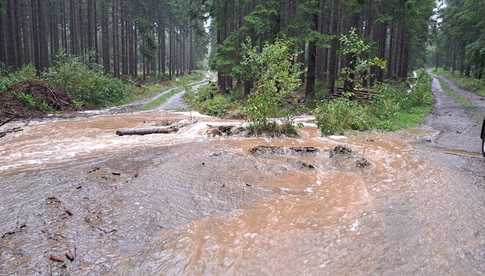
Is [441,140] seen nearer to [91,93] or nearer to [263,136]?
[263,136]

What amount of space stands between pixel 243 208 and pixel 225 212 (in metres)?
0.37

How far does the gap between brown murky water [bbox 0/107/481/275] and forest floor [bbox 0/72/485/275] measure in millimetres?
26

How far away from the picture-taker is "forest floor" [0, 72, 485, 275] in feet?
16.0

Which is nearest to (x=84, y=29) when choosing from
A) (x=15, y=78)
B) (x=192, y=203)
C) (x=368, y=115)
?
(x=15, y=78)

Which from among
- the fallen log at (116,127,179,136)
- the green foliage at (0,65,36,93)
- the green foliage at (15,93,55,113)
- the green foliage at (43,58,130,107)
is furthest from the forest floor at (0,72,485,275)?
the green foliage at (43,58,130,107)

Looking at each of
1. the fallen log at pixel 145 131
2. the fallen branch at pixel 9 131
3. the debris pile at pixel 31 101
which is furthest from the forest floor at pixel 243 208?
the debris pile at pixel 31 101

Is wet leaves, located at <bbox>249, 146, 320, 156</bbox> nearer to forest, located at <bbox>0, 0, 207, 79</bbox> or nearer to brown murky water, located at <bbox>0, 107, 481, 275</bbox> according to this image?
brown murky water, located at <bbox>0, 107, 481, 275</bbox>

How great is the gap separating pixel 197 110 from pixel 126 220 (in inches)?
764

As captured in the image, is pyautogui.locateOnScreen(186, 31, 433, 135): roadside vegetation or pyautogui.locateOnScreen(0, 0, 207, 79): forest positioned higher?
pyautogui.locateOnScreen(0, 0, 207, 79): forest

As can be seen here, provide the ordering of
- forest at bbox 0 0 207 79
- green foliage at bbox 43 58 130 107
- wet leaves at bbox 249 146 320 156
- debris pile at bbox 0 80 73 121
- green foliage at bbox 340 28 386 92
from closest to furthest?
wet leaves at bbox 249 146 320 156, green foliage at bbox 340 28 386 92, debris pile at bbox 0 80 73 121, green foliage at bbox 43 58 130 107, forest at bbox 0 0 207 79

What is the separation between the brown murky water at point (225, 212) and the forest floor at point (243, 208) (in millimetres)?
26

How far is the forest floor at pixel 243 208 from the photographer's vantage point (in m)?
4.89

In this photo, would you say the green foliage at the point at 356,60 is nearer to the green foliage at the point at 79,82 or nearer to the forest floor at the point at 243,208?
the forest floor at the point at 243,208

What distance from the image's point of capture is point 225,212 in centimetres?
660
